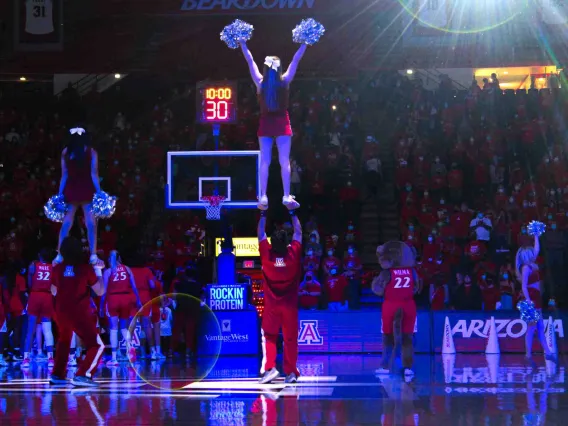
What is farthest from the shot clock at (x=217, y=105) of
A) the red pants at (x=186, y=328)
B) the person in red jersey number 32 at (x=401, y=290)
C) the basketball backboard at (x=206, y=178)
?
the red pants at (x=186, y=328)

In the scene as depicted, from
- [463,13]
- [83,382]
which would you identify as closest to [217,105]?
[83,382]

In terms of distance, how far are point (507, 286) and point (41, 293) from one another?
389 inches

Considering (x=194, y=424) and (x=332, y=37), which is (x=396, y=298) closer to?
(x=194, y=424)

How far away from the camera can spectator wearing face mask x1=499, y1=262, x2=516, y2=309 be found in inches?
798

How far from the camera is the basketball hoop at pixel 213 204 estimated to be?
53.6 feet

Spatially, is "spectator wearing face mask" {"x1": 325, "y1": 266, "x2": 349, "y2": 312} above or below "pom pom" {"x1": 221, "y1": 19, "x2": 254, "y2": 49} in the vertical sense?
below

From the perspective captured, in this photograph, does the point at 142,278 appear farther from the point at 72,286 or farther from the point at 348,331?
the point at 72,286

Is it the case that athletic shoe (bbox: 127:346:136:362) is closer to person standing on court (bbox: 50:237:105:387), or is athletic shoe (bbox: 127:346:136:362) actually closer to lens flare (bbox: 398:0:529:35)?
person standing on court (bbox: 50:237:105:387)

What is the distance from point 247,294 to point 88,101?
45.8 feet

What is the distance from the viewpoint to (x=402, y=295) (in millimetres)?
13148

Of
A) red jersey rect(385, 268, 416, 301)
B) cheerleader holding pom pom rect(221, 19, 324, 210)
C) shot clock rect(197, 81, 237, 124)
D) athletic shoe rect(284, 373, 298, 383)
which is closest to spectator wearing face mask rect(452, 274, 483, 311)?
shot clock rect(197, 81, 237, 124)

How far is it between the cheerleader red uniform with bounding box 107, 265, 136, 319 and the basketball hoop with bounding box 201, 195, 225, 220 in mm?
1935

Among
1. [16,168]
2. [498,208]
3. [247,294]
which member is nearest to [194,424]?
[247,294]

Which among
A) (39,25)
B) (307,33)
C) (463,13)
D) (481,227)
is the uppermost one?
(463,13)
